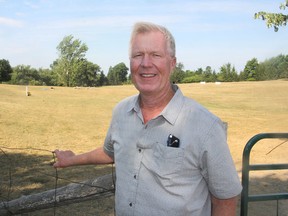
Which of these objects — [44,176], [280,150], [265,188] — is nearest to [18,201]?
[44,176]

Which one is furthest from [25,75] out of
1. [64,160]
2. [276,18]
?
[64,160]

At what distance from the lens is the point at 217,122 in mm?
1805

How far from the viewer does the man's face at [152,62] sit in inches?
75.4

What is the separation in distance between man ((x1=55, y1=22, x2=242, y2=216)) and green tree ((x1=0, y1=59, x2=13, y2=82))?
270ft

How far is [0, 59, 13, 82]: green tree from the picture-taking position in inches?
3095

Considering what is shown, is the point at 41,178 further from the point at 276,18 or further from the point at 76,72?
the point at 76,72

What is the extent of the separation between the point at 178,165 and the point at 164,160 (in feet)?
0.25

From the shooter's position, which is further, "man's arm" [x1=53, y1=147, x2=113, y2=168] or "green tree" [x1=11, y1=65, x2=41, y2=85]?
"green tree" [x1=11, y1=65, x2=41, y2=85]

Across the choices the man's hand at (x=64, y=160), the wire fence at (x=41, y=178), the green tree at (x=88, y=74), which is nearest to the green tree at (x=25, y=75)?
the green tree at (x=88, y=74)

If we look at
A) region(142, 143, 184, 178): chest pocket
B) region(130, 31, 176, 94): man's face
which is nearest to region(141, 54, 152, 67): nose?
region(130, 31, 176, 94): man's face

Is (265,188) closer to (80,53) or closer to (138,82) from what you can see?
(138,82)

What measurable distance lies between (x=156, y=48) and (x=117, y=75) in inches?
4811

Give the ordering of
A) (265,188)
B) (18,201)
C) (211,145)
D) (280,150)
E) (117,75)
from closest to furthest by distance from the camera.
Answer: (211,145) → (18,201) → (265,188) → (280,150) → (117,75)

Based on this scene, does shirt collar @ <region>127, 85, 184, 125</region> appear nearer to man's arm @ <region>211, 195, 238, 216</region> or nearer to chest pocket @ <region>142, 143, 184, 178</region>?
chest pocket @ <region>142, 143, 184, 178</region>
